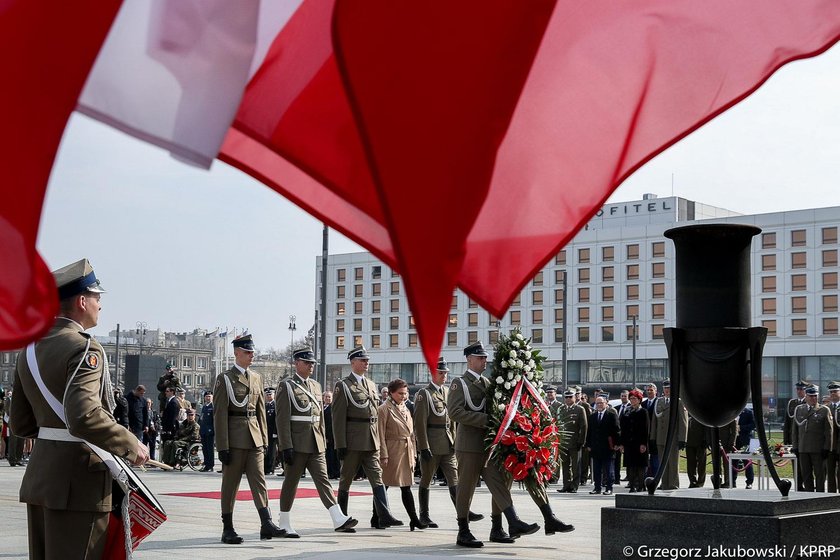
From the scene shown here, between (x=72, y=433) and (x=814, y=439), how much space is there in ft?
59.6

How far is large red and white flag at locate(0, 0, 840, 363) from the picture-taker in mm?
1117

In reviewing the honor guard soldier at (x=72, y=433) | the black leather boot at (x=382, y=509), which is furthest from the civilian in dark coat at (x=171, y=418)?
the honor guard soldier at (x=72, y=433)

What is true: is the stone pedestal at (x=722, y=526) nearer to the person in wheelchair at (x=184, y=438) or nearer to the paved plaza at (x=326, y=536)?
the paved plaza at (x=326, y=536)

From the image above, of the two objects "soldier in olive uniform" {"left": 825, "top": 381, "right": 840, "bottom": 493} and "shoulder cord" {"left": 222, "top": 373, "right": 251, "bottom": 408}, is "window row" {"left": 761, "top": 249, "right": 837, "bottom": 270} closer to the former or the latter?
"soldier in olive uniform" {"left": 825, "top": 381, "right": 840, "bottom": 493}

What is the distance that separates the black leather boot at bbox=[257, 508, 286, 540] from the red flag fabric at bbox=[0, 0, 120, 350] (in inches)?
421

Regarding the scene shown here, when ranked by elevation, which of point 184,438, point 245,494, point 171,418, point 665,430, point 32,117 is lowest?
point 245,494

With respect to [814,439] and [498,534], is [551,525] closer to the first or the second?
[498,534]

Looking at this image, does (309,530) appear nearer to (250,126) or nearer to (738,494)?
(738,494)

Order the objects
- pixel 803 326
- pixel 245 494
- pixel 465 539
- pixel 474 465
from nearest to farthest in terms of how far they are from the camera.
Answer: pixel 465 539, pixel 474 465, pixel 245 494, pixel 803 326

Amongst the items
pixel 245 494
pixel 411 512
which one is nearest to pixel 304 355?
pixel 411 512

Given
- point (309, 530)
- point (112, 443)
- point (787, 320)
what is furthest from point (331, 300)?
point (112, 443)

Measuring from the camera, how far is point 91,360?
5375 millimetres

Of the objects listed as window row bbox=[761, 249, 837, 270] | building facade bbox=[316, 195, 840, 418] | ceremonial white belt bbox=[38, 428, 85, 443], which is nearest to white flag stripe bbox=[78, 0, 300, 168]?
ceremonial white belt bbox=[38, 428, 85, 443]

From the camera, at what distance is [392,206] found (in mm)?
1138
